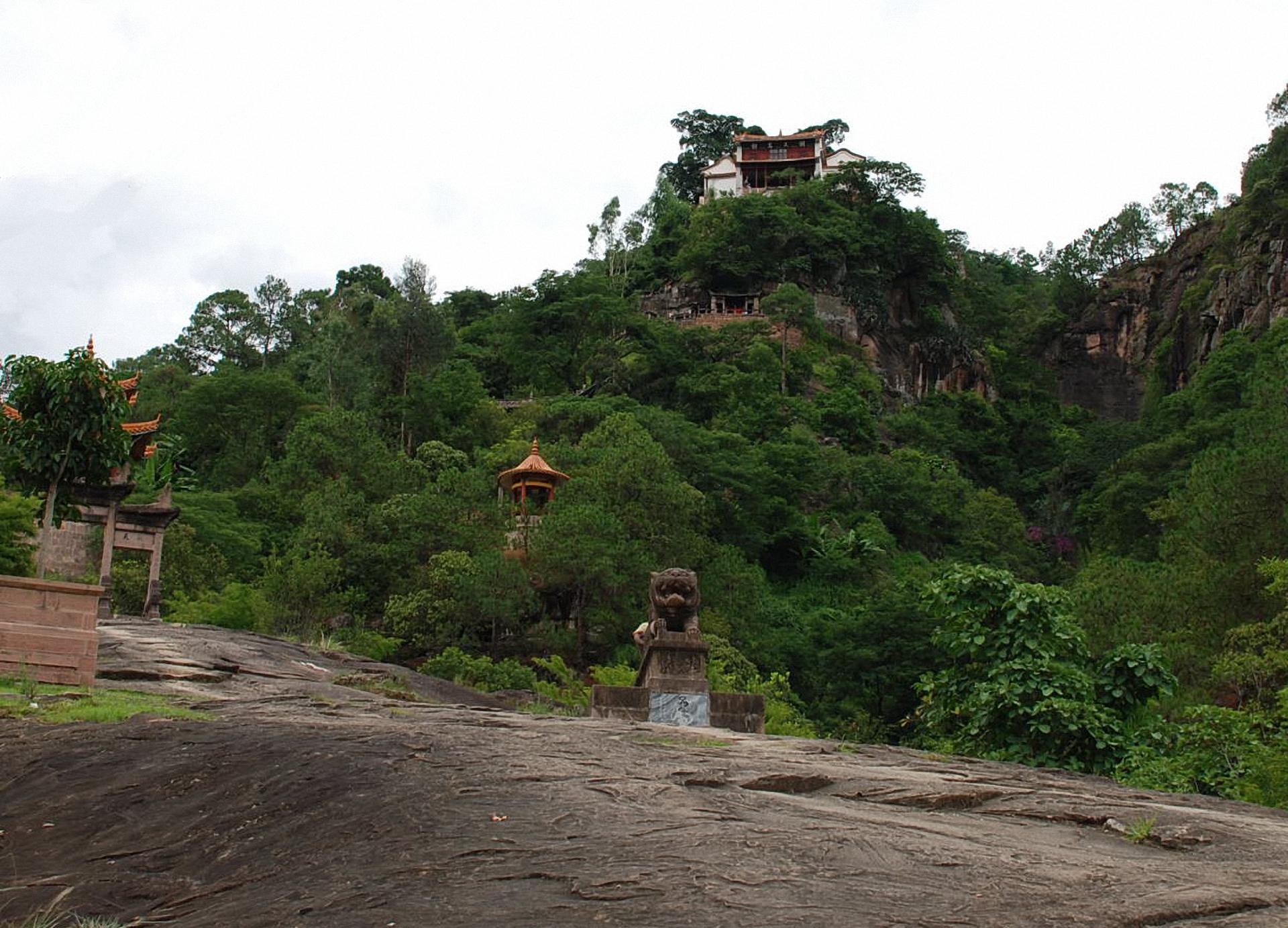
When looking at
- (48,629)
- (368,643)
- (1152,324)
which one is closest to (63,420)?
(48,629)

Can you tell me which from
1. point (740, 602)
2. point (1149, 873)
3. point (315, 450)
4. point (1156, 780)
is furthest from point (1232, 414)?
point (1149, 873)

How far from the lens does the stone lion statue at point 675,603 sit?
44.6 feet

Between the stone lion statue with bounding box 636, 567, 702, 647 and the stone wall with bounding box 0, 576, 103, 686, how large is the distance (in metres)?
5.25

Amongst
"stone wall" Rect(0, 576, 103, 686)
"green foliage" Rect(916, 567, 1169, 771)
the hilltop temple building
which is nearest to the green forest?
"green foliage" Rect(916, 567, 1169, 771)

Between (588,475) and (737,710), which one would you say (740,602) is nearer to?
(588,475)

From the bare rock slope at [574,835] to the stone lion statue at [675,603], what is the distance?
4.09 meters

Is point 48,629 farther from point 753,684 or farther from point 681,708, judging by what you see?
point 753,684

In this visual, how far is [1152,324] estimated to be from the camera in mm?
73438

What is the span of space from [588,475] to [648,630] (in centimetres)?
2264

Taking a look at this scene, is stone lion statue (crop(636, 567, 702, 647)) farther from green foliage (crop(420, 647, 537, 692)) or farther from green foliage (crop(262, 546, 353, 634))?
green foliage (crop(262, 546, 353, 634))

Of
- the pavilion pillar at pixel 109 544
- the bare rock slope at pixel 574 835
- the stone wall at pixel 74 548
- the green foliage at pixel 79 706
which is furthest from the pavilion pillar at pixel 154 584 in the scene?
the bare rock slope at pixel 574 835

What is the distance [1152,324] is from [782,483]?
120 ft

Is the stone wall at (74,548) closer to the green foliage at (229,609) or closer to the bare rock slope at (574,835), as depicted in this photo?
the green foliage at (229,609)

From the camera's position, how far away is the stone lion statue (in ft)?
44.6
